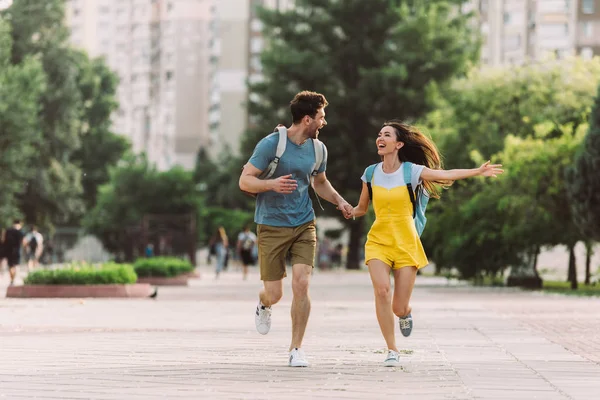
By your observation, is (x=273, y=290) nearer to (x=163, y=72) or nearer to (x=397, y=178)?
(x=397, y=178)

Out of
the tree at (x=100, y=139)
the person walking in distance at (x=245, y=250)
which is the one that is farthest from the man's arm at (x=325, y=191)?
the tree at (x=100, y=139)

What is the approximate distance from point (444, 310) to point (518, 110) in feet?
63.4

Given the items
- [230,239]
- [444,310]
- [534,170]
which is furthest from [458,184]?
[230,239]

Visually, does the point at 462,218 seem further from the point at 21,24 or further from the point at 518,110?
the point at 21,24

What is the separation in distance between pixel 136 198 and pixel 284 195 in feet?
216

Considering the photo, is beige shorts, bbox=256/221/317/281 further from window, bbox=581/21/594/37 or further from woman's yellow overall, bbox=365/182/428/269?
window, bbox=581/21/594/37

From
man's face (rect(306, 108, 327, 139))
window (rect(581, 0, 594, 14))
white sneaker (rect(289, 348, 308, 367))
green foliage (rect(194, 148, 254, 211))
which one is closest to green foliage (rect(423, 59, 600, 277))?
man's face (rect(306, 108, 327, 139))

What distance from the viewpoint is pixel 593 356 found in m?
12.8

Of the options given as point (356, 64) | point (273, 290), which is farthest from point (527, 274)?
point (356, 64)

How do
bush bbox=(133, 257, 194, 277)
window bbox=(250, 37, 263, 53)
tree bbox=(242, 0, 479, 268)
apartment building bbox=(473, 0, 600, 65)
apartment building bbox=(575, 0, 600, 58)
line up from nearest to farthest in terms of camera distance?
bush bbox=(133, 257, 194, 277) < tree bbox=(242, 0, 479, 268) < apartment building bbox=(575, 0, 600, 58) < apartment building bbox=(473, 0, 600, 65) < window bbox=(250, 37, 263, 53)

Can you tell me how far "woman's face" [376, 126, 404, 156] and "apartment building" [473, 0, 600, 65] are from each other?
337 ft

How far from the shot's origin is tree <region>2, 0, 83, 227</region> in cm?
6600

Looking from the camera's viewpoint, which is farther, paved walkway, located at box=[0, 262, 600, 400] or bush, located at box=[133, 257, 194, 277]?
bush, located at box=[133, 257, 194, 277]

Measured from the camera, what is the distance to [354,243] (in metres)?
69.8
